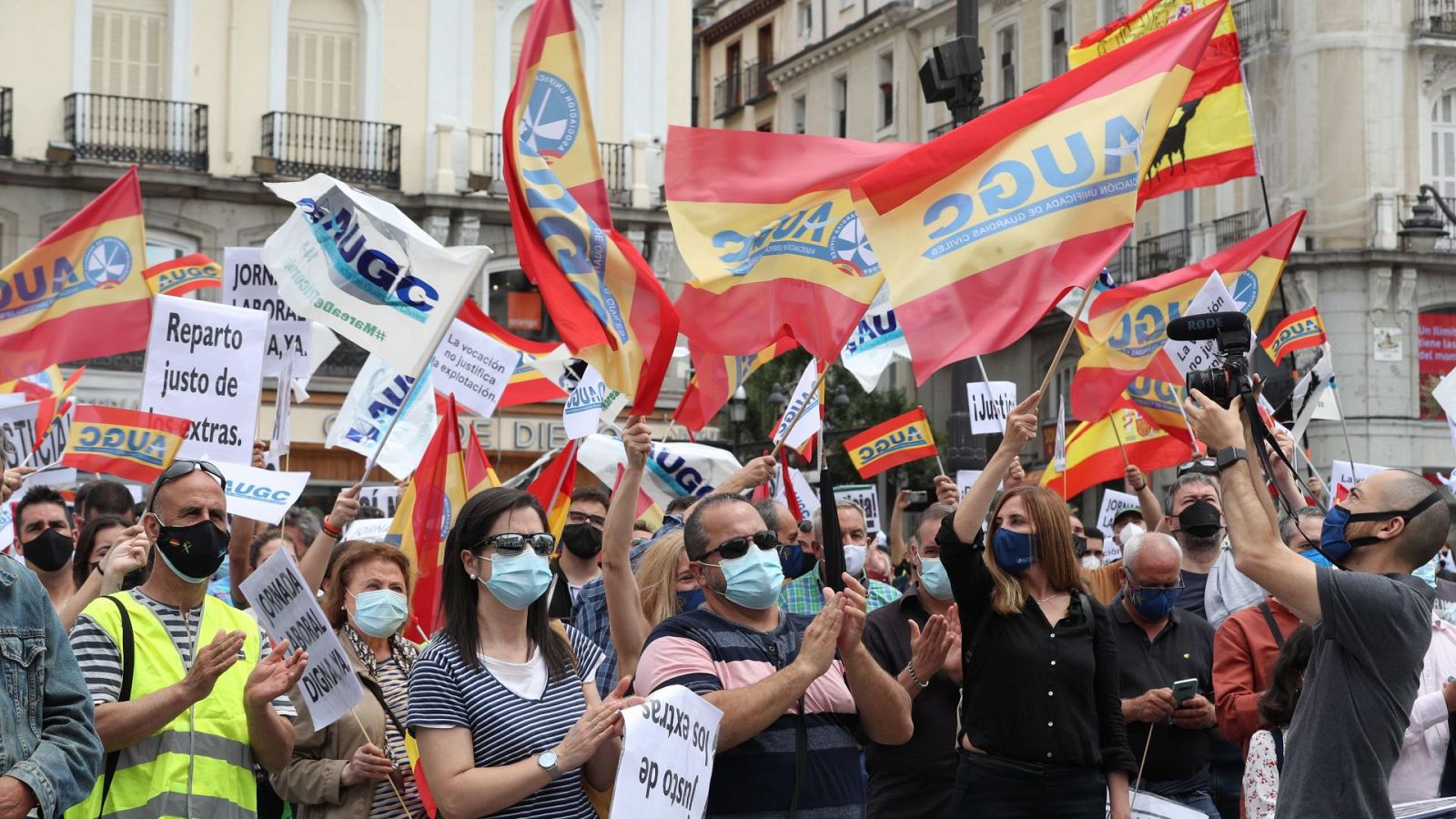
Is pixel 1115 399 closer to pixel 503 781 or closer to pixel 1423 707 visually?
pixel 1423 707

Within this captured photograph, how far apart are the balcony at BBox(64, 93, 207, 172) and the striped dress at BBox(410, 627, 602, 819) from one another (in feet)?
78.8

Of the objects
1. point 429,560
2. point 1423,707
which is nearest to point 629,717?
point 1423,707

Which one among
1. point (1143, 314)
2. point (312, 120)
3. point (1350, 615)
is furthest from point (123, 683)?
point (312, 120)

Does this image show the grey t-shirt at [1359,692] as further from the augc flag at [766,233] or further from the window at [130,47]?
the window at [130,47]

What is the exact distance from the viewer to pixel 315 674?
577 centimetres

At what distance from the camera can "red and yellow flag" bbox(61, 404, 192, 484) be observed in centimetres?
1054

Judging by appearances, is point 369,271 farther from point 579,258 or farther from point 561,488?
point 579,258

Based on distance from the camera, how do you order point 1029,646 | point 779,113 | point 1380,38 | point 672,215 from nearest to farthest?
point 1029,646, point 672,215, point 1380,38, point 779,113

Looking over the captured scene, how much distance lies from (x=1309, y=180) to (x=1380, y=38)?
9.07 ft

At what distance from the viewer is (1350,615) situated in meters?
4.86

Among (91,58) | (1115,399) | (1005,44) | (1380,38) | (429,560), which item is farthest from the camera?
(1005,44)

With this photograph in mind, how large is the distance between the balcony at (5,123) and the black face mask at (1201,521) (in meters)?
22.2

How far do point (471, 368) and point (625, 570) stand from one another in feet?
18.6

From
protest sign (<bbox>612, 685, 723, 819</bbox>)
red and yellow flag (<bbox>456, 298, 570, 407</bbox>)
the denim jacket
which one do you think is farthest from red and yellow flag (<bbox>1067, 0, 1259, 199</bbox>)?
the denim jacket
